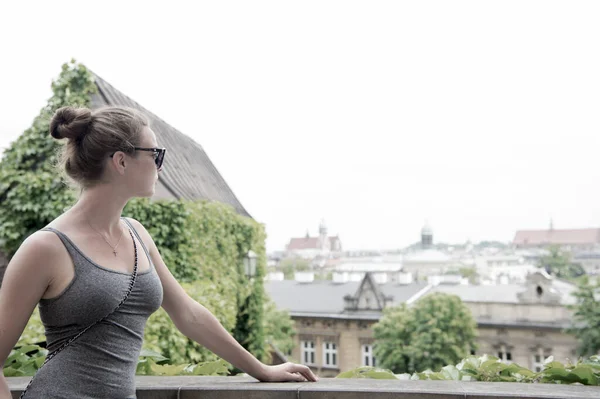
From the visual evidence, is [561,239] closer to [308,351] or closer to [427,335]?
[308,351]

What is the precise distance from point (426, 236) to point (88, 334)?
13118 cm

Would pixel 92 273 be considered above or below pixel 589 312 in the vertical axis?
below

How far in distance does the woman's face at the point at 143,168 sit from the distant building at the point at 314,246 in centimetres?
14228

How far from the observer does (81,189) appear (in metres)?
1.48

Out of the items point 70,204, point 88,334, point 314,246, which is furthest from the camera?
point 314,246

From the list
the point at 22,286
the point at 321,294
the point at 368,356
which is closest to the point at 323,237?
the point at 321,294

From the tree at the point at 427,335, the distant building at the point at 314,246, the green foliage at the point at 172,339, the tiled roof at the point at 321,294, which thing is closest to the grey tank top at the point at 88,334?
the green foliage at the point at 172,339

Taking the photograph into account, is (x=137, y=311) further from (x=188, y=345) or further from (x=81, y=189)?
(x=188, y=345)

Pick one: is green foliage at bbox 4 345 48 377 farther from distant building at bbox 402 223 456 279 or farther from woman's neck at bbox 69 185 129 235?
distant building at bbox 402 223 456 279

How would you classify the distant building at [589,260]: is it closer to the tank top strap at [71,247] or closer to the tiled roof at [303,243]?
the tiled roof at [303,243]

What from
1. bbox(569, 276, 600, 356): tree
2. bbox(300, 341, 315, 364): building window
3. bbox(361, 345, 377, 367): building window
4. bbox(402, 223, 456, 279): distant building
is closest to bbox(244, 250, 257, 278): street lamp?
bbox(569, 276, 600, 356): tree

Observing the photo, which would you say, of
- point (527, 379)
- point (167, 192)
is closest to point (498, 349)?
point (167, 192)

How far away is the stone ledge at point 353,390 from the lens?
168 cm

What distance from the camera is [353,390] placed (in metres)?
1.75
